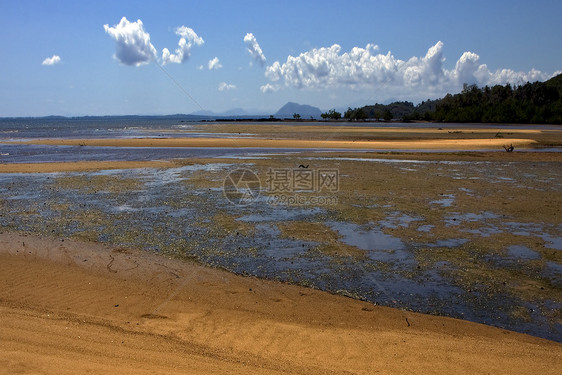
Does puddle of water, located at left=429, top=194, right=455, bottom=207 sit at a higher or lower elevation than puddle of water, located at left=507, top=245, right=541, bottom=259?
higher

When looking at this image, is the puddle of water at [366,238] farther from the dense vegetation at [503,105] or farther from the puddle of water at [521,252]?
the dense vegetation at [503,105]

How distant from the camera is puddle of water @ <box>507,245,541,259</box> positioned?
9.69 m

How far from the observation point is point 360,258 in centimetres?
965

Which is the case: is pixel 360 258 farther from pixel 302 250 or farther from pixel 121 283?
pixel 121 283

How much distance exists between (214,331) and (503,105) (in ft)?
385

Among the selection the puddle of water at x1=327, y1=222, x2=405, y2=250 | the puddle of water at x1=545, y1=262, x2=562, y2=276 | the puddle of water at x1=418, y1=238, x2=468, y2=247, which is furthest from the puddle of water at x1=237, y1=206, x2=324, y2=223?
the puddle of water at x1=545, y1=262, x2=562, y2=276

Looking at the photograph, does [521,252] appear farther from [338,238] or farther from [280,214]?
[280,214]

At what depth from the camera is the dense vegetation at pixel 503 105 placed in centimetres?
10000

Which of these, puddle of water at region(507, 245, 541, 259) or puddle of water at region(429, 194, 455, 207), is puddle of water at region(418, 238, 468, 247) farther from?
puddle of water at region(429, 194, 455, 207)

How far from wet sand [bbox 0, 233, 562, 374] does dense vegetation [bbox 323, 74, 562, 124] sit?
104 meters

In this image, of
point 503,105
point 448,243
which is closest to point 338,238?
point 448,243

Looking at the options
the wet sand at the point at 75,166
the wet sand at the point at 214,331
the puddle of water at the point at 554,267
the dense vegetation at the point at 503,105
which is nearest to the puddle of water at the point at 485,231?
the puddle of water at the point at 554,267

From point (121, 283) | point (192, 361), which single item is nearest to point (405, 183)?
point (121, 283)

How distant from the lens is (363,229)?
12.0m
